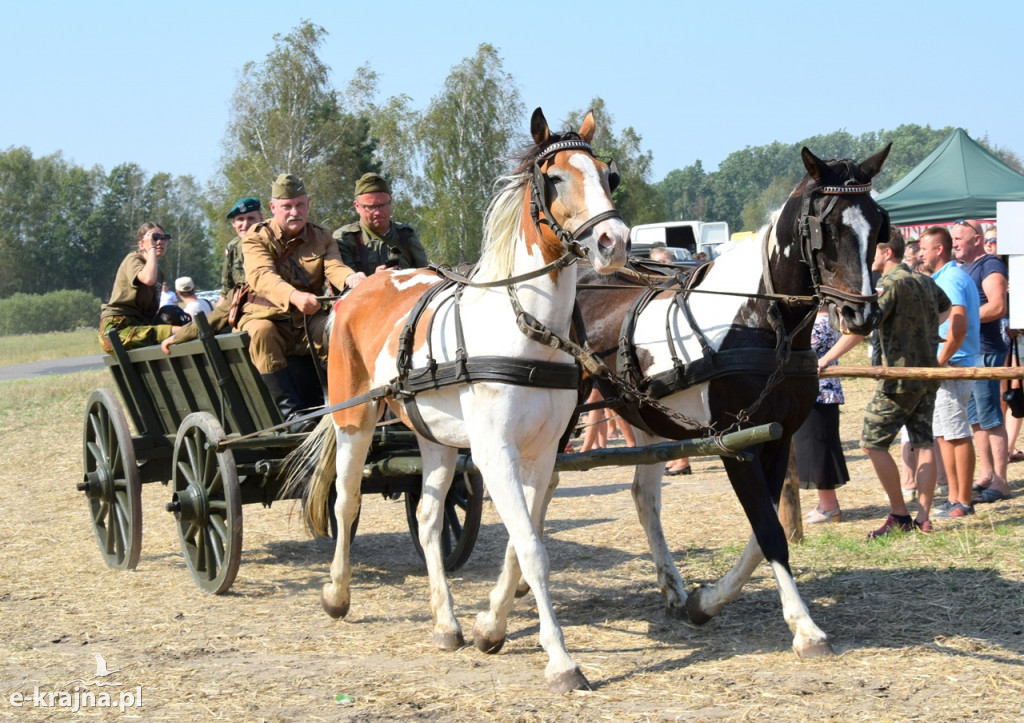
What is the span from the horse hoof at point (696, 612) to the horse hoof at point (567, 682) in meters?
1.01

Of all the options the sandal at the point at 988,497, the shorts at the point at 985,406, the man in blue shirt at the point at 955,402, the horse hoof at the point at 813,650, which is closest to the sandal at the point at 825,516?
the man in blue shirt at the point at 955,402

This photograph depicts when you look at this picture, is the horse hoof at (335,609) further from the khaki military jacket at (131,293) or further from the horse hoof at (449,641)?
the khaki military jacket at (131,293)

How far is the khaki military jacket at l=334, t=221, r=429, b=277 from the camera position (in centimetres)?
686

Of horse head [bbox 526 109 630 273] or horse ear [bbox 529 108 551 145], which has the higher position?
horse ear [bbox 529 108 551 145]

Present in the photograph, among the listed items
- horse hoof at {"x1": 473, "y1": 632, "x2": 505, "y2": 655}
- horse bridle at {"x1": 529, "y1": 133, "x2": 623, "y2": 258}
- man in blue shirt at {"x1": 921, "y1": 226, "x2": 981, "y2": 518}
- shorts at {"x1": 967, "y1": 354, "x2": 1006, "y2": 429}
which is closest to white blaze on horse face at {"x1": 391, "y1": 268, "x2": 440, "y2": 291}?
horse bridle at {"x1": 529, "y1": 133, "x2": 623, "y2": 258}

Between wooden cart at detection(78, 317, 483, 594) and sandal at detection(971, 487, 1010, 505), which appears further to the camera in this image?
sandal at detection(971, 487, 1010, 505)

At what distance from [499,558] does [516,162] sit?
11.3 ft

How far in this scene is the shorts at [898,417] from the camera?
6.68 metres

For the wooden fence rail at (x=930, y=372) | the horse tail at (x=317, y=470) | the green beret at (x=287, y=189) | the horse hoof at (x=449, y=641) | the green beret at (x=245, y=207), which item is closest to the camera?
the horse hoof at (x=449, y=641)

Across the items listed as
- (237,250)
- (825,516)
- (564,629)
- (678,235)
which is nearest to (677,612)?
(564,629)

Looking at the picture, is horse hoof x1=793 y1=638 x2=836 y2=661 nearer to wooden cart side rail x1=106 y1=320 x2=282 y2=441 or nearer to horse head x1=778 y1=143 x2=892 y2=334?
horse head x1=778 y1=143 x2=892 y2=334
